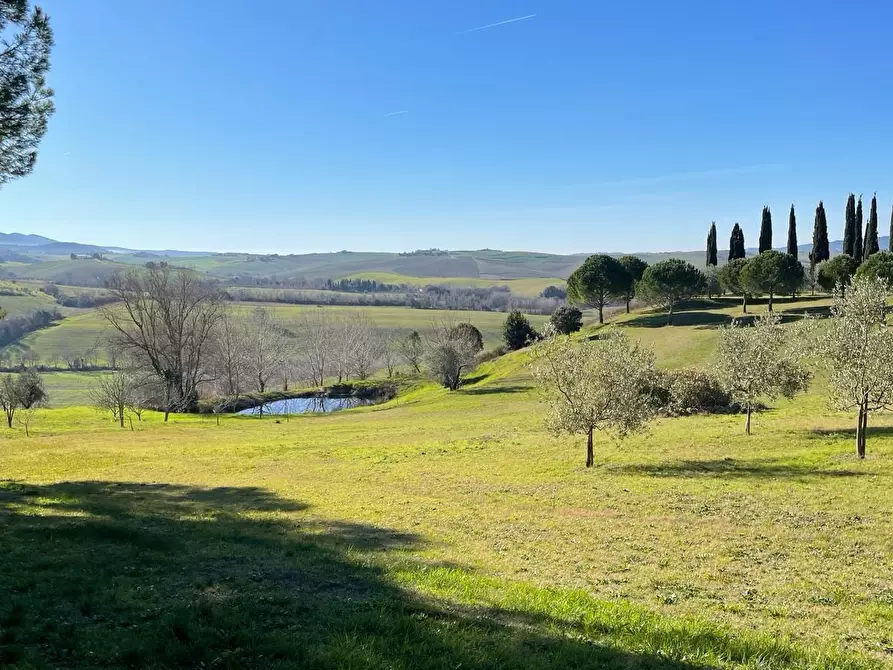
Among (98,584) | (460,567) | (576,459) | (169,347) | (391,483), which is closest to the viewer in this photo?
(98,584)

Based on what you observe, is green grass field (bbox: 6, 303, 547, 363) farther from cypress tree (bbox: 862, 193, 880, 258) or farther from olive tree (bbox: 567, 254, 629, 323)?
cypress tree (bbox: 862, 193, 880, 258)

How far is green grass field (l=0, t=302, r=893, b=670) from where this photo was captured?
8.05m

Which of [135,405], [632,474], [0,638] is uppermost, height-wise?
[0,638]

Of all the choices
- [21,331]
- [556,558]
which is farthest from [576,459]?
[21,331]

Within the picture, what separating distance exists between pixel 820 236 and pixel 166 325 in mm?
101711

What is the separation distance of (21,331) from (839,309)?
6596 inches

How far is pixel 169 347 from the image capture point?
7531 cm

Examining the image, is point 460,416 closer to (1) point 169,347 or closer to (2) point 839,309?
(2) point 839,309

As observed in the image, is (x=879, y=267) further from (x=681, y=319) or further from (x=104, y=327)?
(x=104, y=327)

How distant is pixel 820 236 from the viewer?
10000 cm

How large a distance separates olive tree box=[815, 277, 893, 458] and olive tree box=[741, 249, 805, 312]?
59.7 meters

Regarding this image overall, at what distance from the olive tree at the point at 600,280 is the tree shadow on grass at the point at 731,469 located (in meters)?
68.8

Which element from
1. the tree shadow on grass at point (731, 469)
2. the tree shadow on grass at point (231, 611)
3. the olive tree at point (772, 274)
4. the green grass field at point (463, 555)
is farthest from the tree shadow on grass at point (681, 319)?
the tree shadow on grass at point (231, 611)

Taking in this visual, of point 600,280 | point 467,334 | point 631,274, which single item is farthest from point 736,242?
point 467,334
